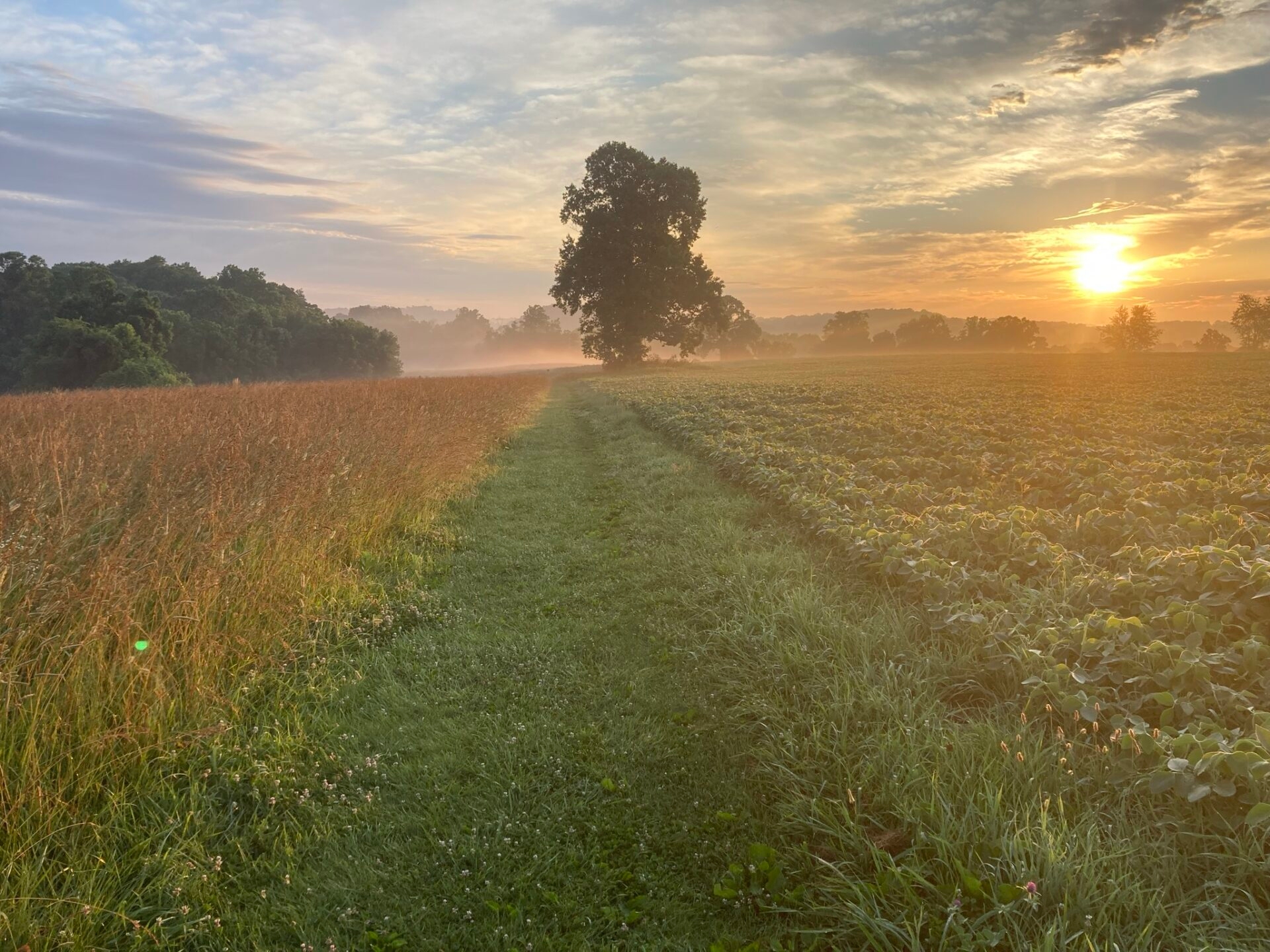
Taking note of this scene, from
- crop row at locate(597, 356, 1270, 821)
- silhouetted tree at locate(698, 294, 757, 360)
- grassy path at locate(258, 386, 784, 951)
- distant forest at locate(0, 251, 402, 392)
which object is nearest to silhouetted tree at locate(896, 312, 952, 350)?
silhouetted tree at locate(698, 294, 757, 360)

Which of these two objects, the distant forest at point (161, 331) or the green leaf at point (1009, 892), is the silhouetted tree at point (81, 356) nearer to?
the distant forest at point (161, 331)

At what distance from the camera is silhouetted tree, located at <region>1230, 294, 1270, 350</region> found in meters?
88.4

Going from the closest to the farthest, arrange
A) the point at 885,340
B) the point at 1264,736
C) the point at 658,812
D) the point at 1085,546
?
the point at 1264,736
the point at 658,812
the point at 1085,546
the point at 885,340

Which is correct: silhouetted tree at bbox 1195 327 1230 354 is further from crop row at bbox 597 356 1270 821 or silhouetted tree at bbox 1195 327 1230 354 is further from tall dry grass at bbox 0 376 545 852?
tall dry grass at bbox 0 376 545 852

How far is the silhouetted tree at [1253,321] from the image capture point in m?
88.4

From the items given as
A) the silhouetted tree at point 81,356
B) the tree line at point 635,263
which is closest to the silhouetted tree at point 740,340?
the tree line at point 635,263

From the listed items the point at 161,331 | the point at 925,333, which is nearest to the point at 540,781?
the point at 161,331

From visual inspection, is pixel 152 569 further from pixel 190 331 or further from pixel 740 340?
pixel 740 340

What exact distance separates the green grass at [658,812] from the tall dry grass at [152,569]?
0.41m

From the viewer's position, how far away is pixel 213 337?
4962 cm

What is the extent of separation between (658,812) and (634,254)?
55197 mm

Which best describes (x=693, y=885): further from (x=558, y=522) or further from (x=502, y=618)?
(x=558, y=522)

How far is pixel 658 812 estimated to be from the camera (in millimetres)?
3893

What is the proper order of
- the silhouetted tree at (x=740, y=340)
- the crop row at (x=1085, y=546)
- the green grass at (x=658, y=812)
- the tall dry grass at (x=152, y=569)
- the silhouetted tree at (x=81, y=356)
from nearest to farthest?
the green grass at (x=658, y=812), the tall dry grass at (x=152, y=569), the crop row at (x=1085, y=546), the silhouetted tree at (x=81, y=356), the silhouetted tree at (x=740, y=340)
